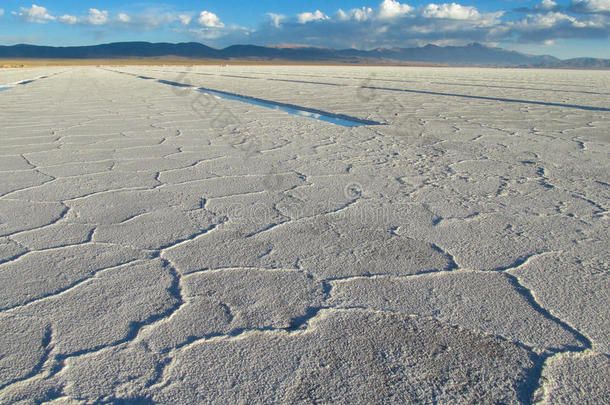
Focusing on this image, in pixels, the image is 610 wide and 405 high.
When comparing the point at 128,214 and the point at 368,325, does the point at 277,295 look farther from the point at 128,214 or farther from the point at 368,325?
the point at 128,214

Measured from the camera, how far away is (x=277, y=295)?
1.36 meters

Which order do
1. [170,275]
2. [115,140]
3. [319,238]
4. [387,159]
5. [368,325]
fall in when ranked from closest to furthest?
1. [368,325]
2. [170,275]
3. [319,238]
4. [387,159]
5. [115,140]

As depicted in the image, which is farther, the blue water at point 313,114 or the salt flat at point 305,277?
the blue water at point 313,114

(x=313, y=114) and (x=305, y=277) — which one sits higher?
(x=305, y=277)

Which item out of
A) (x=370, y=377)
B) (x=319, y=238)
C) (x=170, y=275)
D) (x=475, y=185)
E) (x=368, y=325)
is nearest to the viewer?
(x=370, y=377)

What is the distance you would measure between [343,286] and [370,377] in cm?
41

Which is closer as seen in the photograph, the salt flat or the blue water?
the salt flat

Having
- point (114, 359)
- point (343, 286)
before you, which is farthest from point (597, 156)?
point (114, 359)

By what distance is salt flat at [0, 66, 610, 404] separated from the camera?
102 cm

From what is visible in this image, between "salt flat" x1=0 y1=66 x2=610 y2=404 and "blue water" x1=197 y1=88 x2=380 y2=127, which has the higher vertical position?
"salt flat" x1=0 y1=66 x2=610 y2=404

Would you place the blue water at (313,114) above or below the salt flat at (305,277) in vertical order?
below

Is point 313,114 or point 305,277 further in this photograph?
point 313,114

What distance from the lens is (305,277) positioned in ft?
4.82

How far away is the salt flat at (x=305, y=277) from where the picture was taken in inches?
40.0
